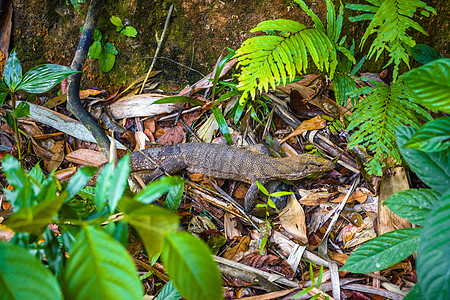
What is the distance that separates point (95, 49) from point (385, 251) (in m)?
4.27

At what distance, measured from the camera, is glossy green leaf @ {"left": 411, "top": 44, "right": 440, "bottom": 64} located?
11.3ft

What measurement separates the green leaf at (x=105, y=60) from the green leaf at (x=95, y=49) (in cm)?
4

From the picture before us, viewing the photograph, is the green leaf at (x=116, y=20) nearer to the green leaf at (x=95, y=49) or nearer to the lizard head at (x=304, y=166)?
the green leaf at (x=95, y=49)

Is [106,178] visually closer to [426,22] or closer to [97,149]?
[97,149]

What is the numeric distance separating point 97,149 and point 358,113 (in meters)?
3.31

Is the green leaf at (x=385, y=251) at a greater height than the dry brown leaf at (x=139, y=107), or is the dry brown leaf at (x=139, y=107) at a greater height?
the dry brown leaf at (x=139, y=107)

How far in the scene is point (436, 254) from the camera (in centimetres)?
132

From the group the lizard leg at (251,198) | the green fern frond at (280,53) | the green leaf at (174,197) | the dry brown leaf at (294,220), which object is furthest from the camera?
the lizard leg at (251,198)

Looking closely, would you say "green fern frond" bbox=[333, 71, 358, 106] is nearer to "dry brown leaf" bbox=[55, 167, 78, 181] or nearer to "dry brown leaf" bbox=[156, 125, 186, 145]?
"dry brown leaf" bbox=[156, 125, 186, 145]

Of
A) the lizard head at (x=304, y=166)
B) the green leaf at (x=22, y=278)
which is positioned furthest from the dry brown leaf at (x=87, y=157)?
the green leaf at (x=22, y=278)

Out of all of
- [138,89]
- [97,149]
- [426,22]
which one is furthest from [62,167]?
[426,22]

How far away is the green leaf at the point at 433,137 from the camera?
1.50 metres

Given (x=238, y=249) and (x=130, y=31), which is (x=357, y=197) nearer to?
(x=238, y=249)

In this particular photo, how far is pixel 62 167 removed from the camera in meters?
4.04
